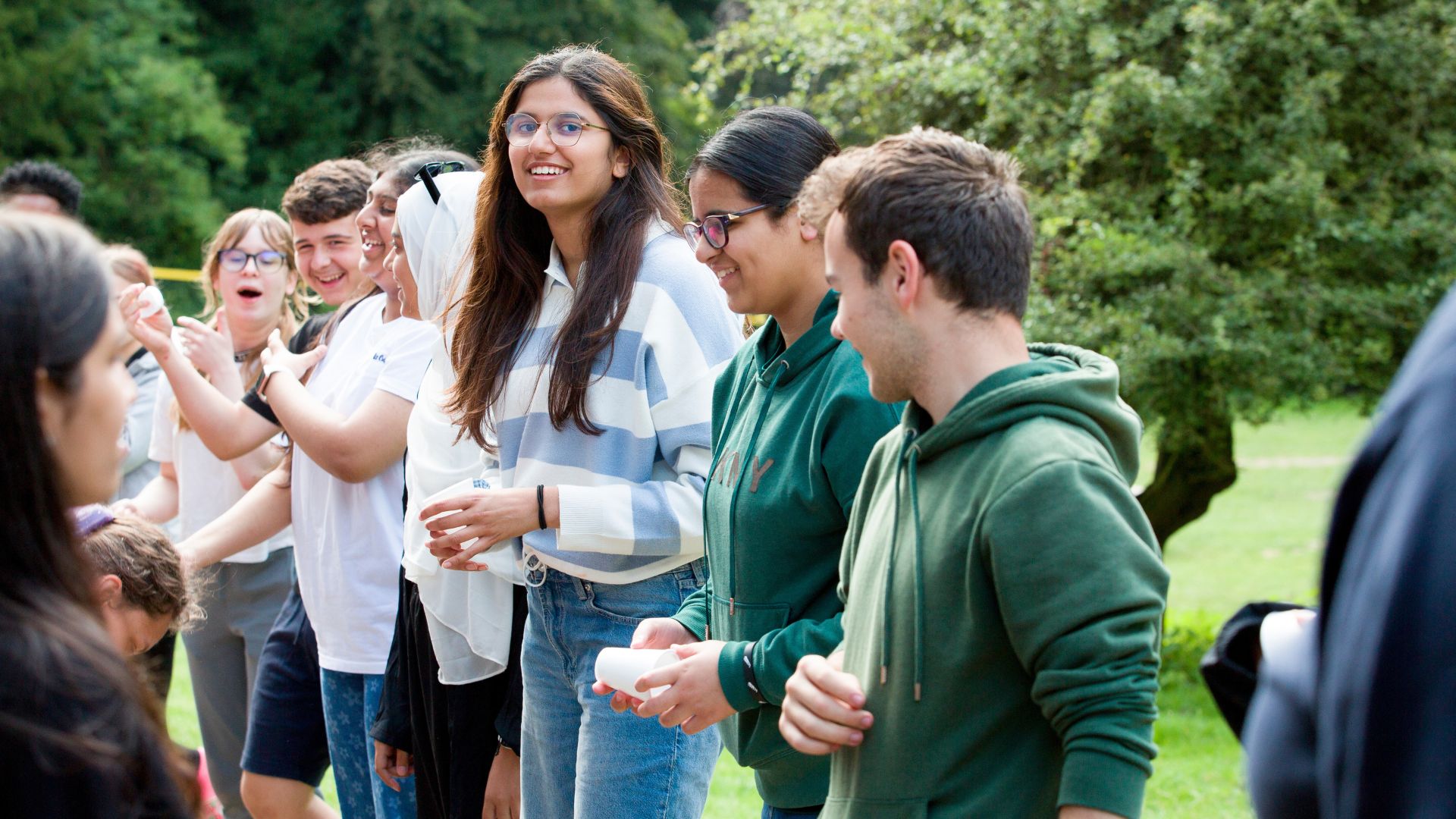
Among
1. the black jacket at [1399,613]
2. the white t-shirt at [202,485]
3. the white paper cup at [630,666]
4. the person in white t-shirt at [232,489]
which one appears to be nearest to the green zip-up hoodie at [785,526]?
the white paper cup at [630,666]

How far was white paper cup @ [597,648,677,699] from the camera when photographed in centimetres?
210

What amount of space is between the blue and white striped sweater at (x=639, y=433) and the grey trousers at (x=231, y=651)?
1761 millimetres

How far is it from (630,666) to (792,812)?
41 centimetres

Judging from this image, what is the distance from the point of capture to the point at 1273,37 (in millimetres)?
6441

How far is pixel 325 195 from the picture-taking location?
4.08 meters

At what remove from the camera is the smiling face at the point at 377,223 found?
11.8 feet

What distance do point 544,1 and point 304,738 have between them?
20.2 meters

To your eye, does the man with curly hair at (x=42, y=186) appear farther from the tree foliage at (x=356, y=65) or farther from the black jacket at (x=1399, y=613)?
the tree foliage at (x=356, y=65)

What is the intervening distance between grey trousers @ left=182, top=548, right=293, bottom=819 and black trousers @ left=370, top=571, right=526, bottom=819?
1.25m

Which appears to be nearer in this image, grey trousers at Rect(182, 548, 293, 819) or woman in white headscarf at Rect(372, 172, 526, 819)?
woman in white headscarf at Rect(372, 172, 526, 819)

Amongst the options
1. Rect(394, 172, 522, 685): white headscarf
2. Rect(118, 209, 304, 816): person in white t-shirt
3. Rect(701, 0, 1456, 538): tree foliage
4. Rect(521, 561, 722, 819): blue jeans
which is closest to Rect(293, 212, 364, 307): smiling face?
Rect(118, 209, 304, 816): person in white t-shirt

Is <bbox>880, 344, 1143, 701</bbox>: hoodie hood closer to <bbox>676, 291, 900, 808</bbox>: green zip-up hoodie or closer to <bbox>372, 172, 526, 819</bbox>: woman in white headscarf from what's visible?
<bbox>676, 291, 900, 808</bbox>: green zip-up hoodie

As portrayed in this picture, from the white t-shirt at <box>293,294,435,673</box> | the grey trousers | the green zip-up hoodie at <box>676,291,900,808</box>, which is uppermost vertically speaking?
the green zip-up hoodie at <box>676,291,900,808</box>

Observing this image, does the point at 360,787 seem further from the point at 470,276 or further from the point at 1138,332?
the point at 1138,332
